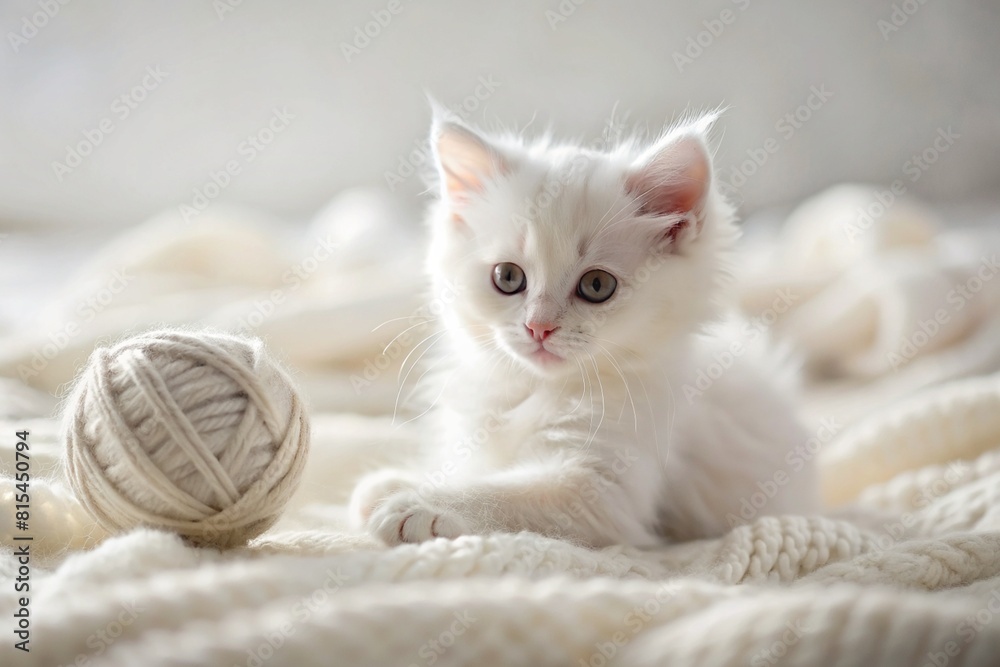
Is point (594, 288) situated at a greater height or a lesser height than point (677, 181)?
lesser

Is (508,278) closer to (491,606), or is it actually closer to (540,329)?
(540,329)

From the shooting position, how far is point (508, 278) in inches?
54.1

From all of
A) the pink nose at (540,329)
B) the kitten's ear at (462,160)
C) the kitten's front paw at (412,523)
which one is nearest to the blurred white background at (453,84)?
the kitten's ear at (462,160)

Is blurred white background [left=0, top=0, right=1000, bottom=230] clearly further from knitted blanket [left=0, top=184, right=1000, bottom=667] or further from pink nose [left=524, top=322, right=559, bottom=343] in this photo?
pink nose [left=524, top=322, right=559, bottom=343]

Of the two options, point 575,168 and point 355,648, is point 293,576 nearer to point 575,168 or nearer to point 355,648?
point 355,648

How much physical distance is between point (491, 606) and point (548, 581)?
10 cm

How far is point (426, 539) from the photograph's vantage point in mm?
1104

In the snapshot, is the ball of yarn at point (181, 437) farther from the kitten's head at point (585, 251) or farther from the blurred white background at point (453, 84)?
the blurred white background at point (453, 84)

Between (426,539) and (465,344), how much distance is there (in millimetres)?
506

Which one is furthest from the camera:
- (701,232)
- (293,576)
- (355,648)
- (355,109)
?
(355,109)

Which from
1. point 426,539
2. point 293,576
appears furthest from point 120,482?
point 426,539

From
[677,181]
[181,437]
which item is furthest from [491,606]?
[677,181]

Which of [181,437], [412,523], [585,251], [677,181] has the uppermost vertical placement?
[677,181]

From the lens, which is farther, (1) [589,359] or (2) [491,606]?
(1) [589,359]
